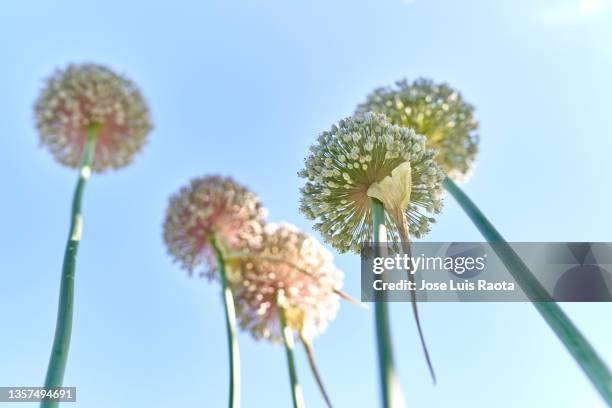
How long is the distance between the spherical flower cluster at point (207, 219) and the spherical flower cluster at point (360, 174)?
1.67ft

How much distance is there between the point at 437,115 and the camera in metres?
4.78

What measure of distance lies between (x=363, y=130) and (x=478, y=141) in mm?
2882

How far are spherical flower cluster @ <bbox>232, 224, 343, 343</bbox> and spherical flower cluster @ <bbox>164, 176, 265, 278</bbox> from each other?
0.32 meters

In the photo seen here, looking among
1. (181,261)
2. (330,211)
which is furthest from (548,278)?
(181,261)

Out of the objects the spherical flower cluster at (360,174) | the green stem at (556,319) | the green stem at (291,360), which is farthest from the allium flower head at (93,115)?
the green stem at (556,319)

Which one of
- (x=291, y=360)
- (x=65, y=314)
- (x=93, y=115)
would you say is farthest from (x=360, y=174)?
(x=93, y=115)

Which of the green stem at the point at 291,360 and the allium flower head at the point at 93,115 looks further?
the allium flower head at the point at 93,115

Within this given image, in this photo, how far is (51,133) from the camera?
4.59 meters

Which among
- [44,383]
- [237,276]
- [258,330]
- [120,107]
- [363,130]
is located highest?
[120,107]

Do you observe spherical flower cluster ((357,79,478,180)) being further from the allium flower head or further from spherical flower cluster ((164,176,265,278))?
the allium flower head

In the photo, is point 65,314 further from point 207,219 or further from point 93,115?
point 93,115

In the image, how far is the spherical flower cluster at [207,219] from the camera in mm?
3166

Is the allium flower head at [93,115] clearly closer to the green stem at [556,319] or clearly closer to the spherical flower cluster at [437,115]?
the spherical flower cluster at [437,115]

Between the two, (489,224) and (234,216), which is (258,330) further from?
(489,224)
